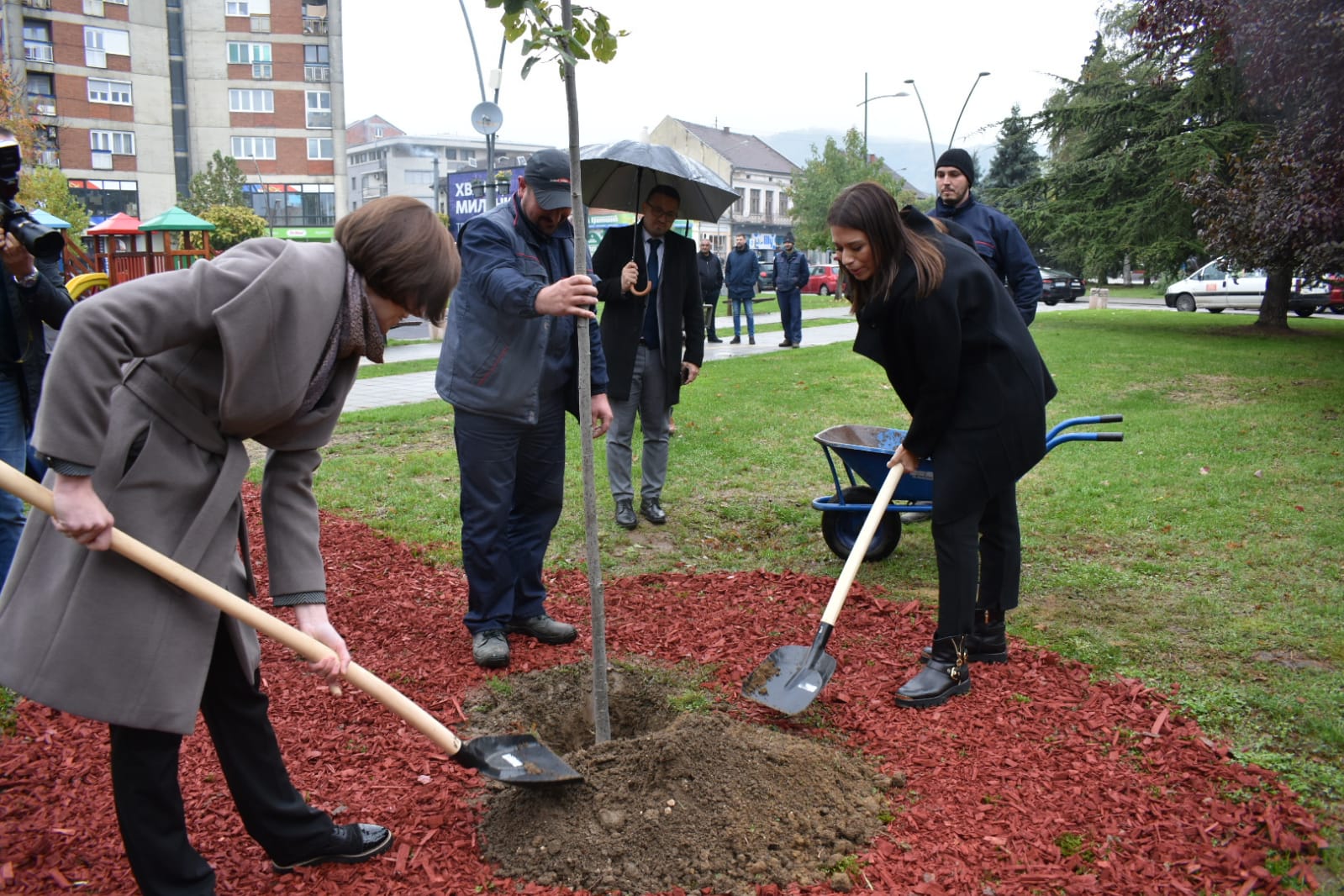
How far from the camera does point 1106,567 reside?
17.7ft

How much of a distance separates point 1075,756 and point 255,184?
62639 millimetres

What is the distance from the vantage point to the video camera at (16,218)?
12.6ft

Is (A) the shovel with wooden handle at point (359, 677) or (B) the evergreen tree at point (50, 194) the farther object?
(B) the evergreen tree at point (50, 194)

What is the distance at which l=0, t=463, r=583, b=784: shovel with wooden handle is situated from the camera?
6.79ft

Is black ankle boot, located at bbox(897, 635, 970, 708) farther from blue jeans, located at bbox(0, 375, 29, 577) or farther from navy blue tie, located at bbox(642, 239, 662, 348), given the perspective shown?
blue jeans, located at bbox(0, 375, 29, 577)

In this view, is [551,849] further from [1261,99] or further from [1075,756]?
[1261,99]

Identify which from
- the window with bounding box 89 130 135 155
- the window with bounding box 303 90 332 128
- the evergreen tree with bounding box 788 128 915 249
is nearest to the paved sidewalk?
the evergreen tree with bounding box 788 128 915 249

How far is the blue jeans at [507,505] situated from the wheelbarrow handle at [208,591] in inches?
62.6

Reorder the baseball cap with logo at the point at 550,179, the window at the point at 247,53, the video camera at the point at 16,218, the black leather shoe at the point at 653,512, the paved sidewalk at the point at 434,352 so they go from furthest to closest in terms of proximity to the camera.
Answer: the window at the point at 247,53
the paved sidewalk at the point at 434,352
the black leather shoe at the point at 653,512
the baseball cap with logo at the point at 550,179
the video camera at the point at 16,218

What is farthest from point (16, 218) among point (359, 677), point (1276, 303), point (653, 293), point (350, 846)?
point (1276, 303)

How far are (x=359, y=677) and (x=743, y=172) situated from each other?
78.8 m

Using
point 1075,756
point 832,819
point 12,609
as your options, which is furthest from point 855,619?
point 12,609

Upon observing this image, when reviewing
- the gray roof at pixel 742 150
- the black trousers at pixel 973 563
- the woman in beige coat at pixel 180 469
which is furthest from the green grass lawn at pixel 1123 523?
the gray roof at pixel 742 150

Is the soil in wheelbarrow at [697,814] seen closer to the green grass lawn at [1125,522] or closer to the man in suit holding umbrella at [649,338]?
the green grass lawn at [1125,522]
